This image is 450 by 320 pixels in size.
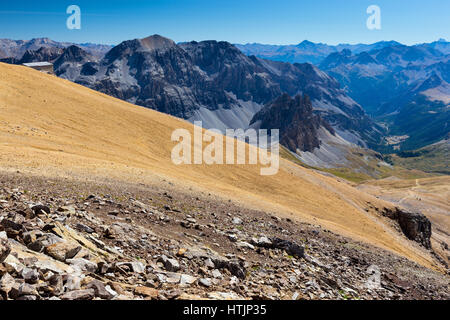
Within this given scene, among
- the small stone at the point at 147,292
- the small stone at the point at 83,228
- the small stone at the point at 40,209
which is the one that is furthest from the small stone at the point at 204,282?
the small stone at the point at 40,209

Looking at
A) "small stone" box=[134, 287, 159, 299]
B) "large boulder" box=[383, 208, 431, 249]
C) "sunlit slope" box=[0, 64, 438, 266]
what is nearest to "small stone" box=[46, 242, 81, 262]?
"small stone" box=[134, 287, 159, 299]

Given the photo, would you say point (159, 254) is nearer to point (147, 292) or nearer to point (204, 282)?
point (204, 282)

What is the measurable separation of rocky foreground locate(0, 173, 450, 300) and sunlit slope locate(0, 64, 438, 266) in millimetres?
5889

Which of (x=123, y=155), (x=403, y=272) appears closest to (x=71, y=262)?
(x=403, y=272)

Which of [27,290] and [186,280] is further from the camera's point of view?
[186,280]

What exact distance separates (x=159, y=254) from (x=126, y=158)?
84.6ft

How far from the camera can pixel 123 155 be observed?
126 ft

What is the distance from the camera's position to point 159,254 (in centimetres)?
1344

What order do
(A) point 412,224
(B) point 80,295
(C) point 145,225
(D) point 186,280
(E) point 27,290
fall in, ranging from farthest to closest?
(A) point 412,224
(C) point 145,225
(D) point 186,280
(B) point 80,295
(E) point 27,290

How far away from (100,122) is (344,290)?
140 feet

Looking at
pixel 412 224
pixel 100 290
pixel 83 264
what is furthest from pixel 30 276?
pixel 412 224

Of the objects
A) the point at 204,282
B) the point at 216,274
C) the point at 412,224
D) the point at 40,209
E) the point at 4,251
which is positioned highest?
the point at 4,251

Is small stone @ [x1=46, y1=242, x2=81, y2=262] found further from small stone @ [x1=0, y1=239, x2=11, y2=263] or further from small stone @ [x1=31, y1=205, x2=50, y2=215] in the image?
small stone @ [x1=31, y1=205, x2=50, y2=215]
